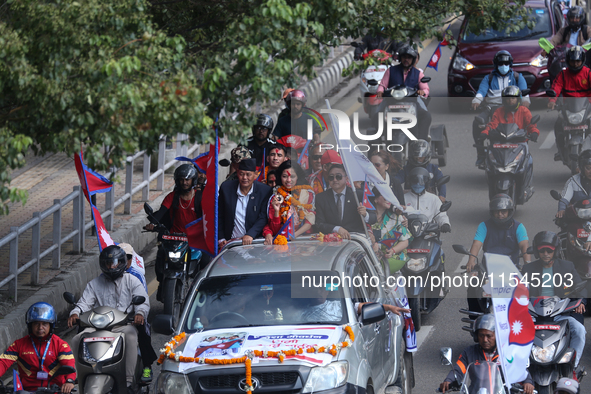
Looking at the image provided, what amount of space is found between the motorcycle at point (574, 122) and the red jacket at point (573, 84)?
0.35 ft

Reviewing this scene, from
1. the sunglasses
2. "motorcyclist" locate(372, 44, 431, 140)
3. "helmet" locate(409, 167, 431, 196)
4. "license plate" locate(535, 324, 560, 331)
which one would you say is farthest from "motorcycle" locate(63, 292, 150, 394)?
"motorcyclist" locate(372, 44, 431, 140)

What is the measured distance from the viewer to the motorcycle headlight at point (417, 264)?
11.1 m

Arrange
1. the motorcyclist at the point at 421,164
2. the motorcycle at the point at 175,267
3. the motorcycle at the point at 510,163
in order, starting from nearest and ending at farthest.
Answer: the motorcycle at the point at 175,267
the motorcyclist at the point at 421,164
the motorcycle at the point at 510,163

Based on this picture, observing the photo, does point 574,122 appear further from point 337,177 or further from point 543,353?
point 543,353

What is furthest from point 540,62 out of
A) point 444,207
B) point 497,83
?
point 444,207

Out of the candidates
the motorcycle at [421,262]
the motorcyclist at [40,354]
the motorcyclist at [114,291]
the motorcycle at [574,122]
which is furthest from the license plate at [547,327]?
the motorcycle at [574,122]

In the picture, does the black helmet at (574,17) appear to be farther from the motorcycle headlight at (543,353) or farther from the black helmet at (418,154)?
the motorcycle headlight at (543,353)

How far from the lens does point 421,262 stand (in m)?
11.1

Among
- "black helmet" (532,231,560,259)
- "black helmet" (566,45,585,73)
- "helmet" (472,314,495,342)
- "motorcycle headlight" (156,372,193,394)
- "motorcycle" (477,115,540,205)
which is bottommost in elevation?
"motorcycle" (477,115,540,205)

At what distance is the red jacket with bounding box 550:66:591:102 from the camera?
15336mm

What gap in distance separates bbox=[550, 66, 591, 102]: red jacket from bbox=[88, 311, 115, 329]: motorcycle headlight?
9245 millimetres

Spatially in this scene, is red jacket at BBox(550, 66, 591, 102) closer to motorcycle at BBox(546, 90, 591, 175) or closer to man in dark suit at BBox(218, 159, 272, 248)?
motorcycle at BBox(546, 90, 591, 175)

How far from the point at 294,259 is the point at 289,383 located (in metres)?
1.55

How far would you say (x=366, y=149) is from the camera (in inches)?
495
